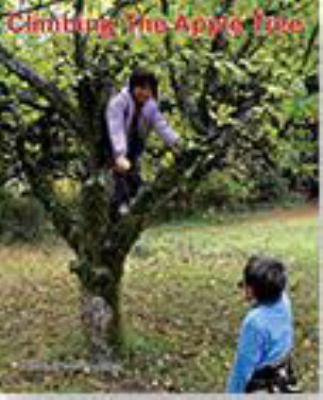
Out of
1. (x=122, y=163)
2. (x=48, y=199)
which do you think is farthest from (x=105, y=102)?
(x=48, y=199)

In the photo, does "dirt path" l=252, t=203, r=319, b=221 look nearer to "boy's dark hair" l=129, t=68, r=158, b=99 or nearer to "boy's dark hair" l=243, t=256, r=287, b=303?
"boy's dark hair" l=129, t=68, r=158, b=99

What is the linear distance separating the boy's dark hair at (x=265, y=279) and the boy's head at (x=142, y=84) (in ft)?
8.44

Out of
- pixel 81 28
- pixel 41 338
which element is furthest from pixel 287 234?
pixel 81 28

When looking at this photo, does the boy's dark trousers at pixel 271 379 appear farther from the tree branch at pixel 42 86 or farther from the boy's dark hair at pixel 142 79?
the tree branch at pixel 42 86

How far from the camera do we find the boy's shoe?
6.90 metres

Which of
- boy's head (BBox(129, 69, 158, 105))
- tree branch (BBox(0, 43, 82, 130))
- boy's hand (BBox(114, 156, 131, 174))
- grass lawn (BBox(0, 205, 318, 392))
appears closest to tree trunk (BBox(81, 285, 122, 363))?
grass lawn (BBox(0, 205, 318, 392))

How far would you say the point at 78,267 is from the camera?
7.04m

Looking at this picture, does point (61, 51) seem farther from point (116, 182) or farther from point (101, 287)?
point (101, 287)

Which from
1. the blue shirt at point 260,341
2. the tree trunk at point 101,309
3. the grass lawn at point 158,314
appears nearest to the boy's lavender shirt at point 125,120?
the tree trunk at point 101,309

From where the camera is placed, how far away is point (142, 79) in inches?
242

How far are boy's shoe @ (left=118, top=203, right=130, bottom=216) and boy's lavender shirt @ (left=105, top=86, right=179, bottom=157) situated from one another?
0.50 m

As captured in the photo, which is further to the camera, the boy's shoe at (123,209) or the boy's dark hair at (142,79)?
the boy's shoe at (123,209)

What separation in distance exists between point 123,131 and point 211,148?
26.5 inches

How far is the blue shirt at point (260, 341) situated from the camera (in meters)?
3.70
